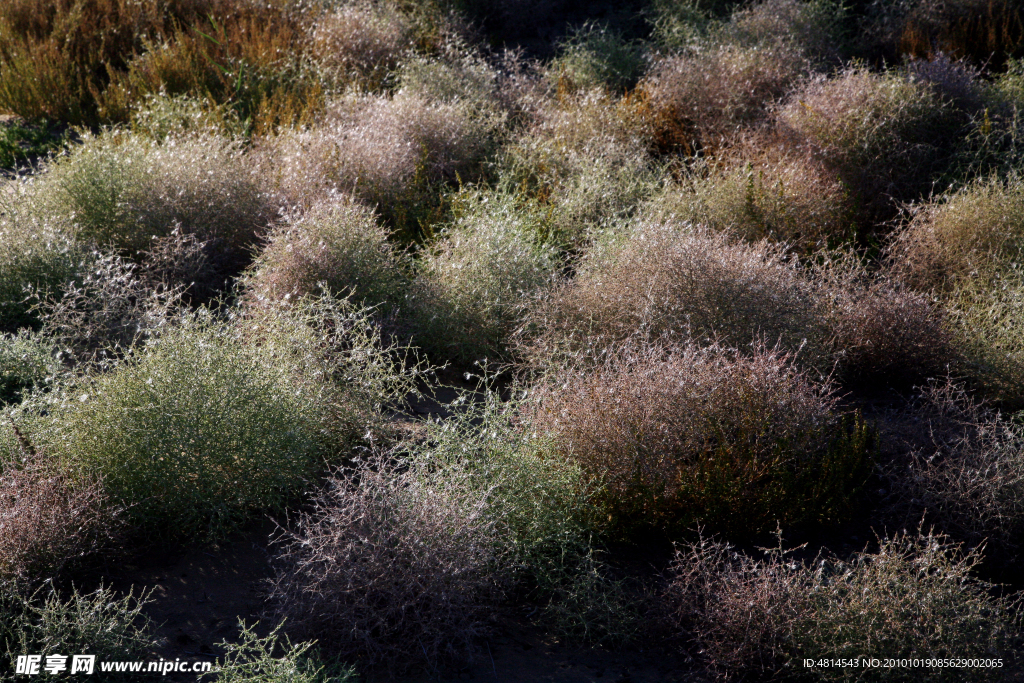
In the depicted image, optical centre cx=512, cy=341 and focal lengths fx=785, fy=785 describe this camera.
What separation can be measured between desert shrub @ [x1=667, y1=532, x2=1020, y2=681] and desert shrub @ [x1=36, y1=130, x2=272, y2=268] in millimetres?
4109

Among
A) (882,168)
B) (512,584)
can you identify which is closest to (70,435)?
(512,584)

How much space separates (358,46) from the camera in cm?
874

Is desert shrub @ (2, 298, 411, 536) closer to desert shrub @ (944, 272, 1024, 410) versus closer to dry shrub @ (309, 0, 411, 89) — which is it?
desert shrub @ (944, 272, 1024, 410)

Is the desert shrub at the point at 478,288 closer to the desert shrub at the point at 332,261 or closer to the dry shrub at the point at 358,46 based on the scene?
the desert shrub at the point at 332,261

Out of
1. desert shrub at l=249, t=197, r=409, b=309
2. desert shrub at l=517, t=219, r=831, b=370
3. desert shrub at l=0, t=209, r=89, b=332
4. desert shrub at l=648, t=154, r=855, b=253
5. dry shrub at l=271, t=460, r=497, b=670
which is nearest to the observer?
dry shrub at l=271, t=460, r=497, b=670

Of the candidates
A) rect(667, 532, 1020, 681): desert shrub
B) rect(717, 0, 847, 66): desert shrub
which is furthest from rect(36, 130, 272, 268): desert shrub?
rect(717, 0, 847, 66): desert shrub

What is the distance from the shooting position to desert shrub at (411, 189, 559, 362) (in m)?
4.89

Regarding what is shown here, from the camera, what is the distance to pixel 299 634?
111 inches

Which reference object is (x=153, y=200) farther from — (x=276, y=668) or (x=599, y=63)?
(x=599, y=63)

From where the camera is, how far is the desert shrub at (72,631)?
2.57m

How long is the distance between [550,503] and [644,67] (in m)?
6.90

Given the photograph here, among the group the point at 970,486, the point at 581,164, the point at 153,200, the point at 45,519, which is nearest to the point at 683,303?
the point at 970,486

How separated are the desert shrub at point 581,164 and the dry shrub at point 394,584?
306cm

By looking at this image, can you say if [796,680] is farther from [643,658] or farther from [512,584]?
[512,584]
